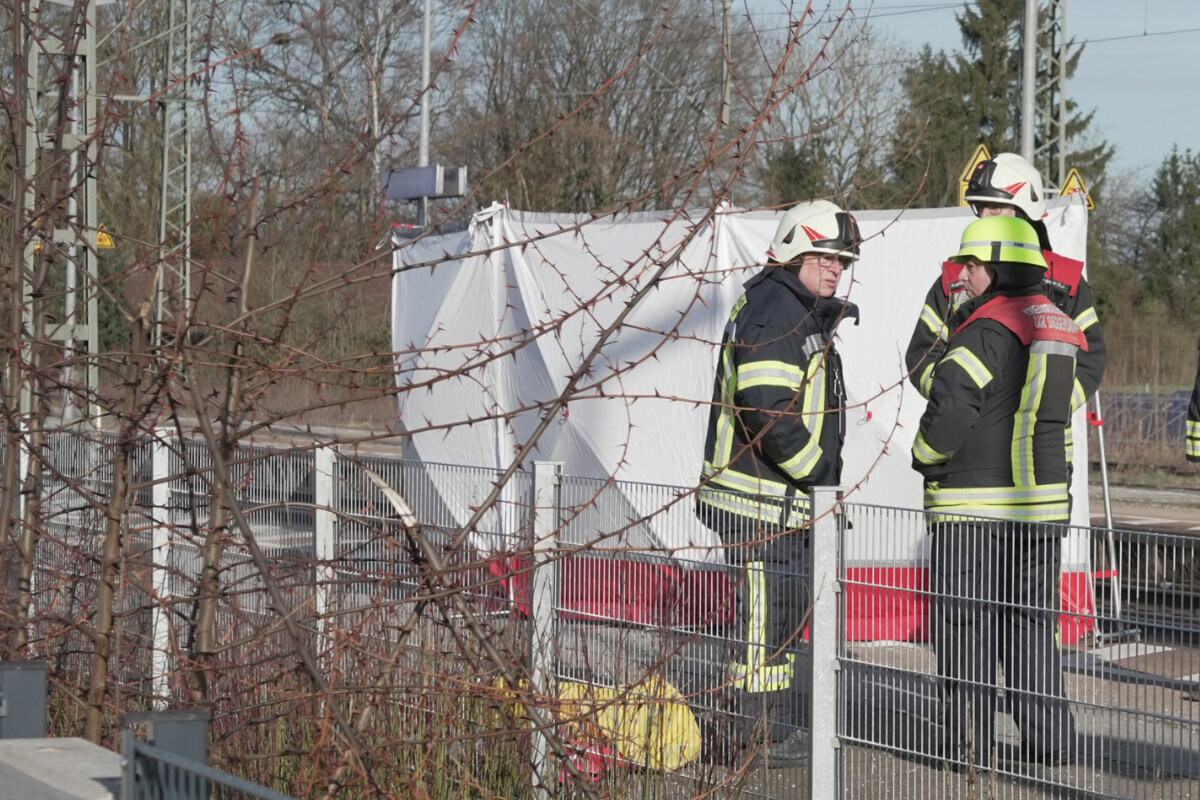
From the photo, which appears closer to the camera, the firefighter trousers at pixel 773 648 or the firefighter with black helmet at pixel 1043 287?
the firefighter trousers at pixel 773 648

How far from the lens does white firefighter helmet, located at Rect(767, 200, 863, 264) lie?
627 cm

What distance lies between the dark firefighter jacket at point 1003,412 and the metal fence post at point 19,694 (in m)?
3.25

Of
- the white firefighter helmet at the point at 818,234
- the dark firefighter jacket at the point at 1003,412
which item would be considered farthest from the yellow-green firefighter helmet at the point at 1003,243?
the white firefighter helmet at the point at 818,234

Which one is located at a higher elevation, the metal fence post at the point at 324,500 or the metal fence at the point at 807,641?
the metal fence post at the point at 324,500

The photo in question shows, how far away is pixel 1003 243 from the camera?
619 cm

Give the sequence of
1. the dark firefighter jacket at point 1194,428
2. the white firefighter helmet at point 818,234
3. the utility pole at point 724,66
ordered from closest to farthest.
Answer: the utility pole at point 724,66
the white firefighter helmet at point 818,234
the dark firefighter jacket at point 1194,428

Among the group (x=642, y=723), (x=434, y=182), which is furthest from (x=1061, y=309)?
(x=434, y=182)

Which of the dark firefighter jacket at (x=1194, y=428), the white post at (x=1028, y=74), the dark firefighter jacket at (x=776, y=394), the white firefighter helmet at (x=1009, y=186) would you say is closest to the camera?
the dark firefighter jacket at (x=776, y=394)

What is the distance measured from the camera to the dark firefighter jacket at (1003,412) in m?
6.12

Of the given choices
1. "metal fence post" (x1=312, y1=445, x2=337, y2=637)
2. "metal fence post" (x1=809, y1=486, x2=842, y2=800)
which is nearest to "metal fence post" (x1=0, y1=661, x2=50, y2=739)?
"metal fence post" (x1=312, y1=445, x2=337, y2=637)

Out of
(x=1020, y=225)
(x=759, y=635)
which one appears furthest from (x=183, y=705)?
(x=1020, y=225)

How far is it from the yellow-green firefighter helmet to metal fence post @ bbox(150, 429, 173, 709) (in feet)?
9.41

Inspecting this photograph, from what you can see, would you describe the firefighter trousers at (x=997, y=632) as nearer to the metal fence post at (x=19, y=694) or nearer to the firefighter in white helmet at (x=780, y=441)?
the firefighter in white helmet at (x=780, y=441)

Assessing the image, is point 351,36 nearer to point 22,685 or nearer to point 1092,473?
point 22,685
